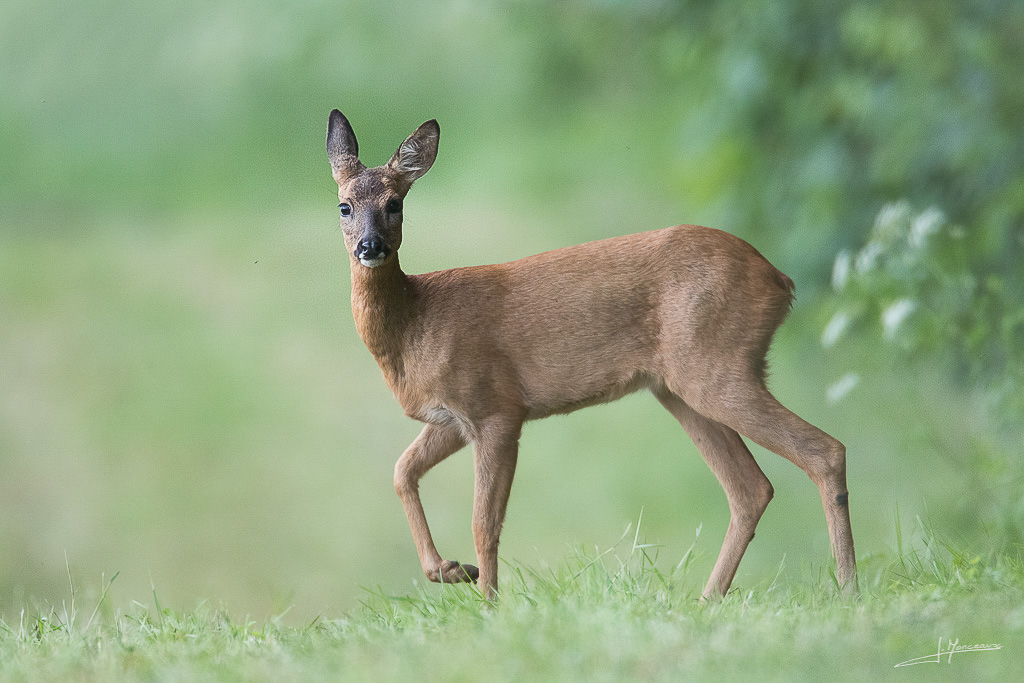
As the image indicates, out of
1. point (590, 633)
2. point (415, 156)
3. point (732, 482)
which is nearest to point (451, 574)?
point (590, 633)

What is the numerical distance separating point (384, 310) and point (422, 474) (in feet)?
2.28

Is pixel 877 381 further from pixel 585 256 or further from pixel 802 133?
pixel 585 256

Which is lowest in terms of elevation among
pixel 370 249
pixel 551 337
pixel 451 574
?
pixel 451 574

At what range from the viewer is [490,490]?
14.5 ft

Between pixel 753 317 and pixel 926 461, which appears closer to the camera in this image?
pixel 753 317

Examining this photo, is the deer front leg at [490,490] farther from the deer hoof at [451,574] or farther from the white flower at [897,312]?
the white flower at [897,312]

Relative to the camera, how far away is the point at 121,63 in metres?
8.23

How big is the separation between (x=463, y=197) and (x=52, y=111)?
9.38 feet

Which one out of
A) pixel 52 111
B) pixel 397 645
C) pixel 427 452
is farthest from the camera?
pixel 52 111

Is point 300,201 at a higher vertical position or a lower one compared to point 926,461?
higher

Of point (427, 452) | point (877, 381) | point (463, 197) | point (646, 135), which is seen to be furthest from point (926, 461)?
point (427, 452)
